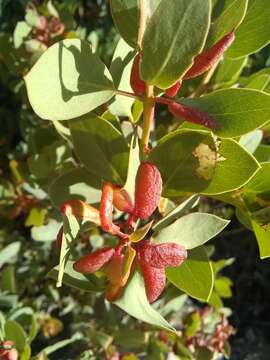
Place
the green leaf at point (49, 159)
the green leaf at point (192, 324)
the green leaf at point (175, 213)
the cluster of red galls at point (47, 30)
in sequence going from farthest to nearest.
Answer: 1. the green leaf at point (192, 324)
2. the cluster of red galls at point (47, 30)
3. the green leaf at point (49, 159)
4. the green leaf at point (175, 213)

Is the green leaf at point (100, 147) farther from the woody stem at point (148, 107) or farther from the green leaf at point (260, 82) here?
the green leaf at point (260, 82)

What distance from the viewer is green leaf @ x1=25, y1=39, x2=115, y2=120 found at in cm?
73

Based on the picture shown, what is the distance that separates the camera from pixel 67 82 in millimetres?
773

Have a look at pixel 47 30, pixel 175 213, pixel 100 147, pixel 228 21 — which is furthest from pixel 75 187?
pixel 47 30

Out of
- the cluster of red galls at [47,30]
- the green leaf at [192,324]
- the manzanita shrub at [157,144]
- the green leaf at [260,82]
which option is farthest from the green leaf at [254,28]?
the green leaf at [192,324]

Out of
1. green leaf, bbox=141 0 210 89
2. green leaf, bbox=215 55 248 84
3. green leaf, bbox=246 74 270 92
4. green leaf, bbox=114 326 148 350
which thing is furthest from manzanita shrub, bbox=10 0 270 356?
green leaf, bbox=114 326 148 350

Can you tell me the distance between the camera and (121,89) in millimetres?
917

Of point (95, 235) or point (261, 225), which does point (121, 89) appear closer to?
point (261, 225)

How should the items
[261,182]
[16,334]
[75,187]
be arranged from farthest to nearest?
[16,334] → [75,187] → [261,182]

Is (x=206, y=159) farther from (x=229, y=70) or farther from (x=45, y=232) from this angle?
(x=45, y=232)

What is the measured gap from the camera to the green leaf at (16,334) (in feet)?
4.01

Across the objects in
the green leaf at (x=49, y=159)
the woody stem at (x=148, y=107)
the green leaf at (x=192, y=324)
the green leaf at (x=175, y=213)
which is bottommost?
the green leaf at (x=192, y=324)

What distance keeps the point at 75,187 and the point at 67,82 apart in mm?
343

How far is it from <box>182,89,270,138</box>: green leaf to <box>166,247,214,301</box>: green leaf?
25 cm
